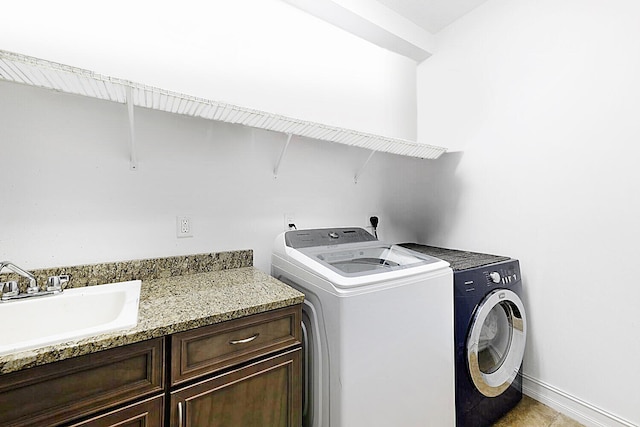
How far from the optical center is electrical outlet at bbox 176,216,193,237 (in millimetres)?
1509

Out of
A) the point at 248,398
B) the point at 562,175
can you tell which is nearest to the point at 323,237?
the point at 248,398

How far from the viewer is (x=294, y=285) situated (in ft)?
4.87

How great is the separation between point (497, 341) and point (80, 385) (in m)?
2.02

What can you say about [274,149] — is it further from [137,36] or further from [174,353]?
[174,353]

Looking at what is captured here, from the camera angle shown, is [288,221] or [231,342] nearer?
[231,342]

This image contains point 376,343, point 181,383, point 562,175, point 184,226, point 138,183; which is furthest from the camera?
point 562,175

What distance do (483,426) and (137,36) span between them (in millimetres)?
2700

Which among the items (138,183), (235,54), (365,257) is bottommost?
(365,257)

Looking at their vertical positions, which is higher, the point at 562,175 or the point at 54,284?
the point at 562,175

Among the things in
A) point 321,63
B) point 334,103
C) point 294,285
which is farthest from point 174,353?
point 321,63

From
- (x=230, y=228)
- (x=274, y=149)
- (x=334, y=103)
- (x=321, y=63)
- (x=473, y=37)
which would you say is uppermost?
(x=473, y=37)

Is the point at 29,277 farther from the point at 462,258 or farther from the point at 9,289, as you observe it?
the point at 462,258

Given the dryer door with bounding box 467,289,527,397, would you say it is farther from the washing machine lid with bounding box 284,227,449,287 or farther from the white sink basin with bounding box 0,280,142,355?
the white sink basin with bounding box 0,280,142,355

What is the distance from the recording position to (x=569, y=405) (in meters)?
1.65
